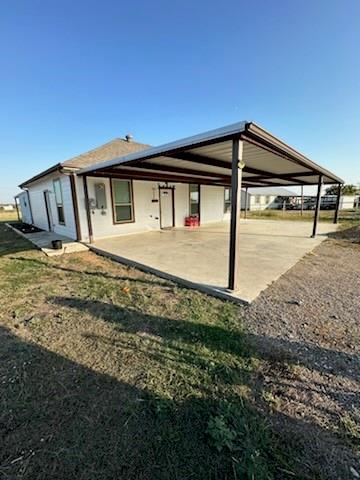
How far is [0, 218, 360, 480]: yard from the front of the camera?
124 centimetres

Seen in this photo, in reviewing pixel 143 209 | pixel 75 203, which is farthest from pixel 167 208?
pixel 75 203

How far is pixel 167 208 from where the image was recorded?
10.8 m

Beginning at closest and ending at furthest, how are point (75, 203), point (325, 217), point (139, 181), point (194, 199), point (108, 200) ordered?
point (75, 203) < point (108, 200) < point (139, 181) < point (194, 199) < point (325, 217)

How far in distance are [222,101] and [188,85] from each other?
156 cm

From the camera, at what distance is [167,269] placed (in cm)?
462

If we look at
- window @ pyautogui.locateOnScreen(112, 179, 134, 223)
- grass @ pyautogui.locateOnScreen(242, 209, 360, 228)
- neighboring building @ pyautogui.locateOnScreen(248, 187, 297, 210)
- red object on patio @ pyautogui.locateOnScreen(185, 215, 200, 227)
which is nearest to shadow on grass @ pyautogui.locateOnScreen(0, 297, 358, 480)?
window @ pyautogui.locateOnScreen(112, 179, 134, 223)

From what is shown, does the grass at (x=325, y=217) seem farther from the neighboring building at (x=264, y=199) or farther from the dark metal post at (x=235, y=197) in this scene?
the neighboring building at (x=264, y=199)

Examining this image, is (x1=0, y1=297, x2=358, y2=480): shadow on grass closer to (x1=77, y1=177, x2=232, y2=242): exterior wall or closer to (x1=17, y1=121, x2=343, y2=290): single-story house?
(x1=17, y1=121, x2=343, y2=290): single-story house

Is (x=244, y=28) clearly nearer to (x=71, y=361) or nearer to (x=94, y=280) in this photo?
(x=94, y=280)

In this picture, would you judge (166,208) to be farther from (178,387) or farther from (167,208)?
(178,387)

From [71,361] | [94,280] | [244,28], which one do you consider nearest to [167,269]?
[94,280]

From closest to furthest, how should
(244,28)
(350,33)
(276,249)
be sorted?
(350,33) < (244,28) < (276,249)

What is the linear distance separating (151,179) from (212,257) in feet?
17.4

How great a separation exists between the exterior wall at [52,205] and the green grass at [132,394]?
523cm
